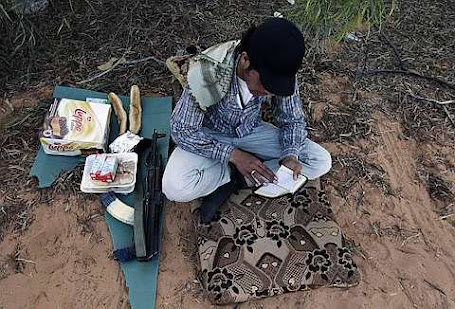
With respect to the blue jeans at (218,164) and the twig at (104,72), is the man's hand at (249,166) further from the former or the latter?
the twig at (104,72)

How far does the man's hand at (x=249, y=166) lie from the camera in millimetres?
2129

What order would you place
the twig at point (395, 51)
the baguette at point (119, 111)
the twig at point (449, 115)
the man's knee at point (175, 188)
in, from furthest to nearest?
the twig at point (395, 51) → the twig at point (449, 115) → the baguette at point (119, 111) → the man's knee at point (175, 188)

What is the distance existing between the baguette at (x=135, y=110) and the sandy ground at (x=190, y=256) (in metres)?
0.44

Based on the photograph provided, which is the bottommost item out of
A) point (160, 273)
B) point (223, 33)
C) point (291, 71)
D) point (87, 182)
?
point (160, 273)

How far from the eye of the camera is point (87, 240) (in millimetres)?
2213

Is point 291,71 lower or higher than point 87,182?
higher

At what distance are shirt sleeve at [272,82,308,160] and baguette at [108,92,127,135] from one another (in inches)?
30.5

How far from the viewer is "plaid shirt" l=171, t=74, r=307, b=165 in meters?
2.07

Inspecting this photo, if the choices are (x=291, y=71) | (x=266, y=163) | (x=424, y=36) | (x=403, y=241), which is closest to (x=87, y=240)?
(x=266, y=163)

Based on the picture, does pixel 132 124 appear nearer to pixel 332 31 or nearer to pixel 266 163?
pixel 266 163

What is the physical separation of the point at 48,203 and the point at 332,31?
1.75 meters

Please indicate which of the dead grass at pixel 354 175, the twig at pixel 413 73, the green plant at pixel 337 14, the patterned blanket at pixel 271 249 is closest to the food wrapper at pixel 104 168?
the patterned blanket at pixel 271 249

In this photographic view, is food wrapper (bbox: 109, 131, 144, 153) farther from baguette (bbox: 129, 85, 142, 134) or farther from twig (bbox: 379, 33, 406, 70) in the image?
twig (bbox: 379, 33, 406, 70)

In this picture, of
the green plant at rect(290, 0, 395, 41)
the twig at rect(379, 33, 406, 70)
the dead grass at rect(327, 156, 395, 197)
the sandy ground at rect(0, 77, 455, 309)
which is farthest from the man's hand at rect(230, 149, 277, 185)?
the twig at rect(379, 33, 406, 70)
